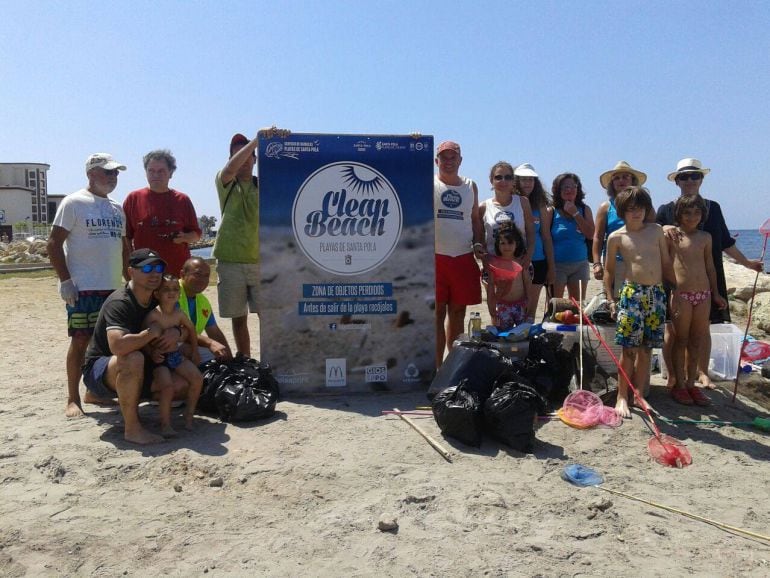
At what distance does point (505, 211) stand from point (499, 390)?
2.33 m

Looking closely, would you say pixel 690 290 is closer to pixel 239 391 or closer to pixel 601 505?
pixel 601 505

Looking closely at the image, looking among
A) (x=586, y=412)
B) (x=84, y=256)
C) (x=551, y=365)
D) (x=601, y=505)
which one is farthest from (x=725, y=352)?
(x=84, y=256)

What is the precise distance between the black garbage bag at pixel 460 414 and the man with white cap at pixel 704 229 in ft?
7.90

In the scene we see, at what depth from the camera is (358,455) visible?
4.50 metres

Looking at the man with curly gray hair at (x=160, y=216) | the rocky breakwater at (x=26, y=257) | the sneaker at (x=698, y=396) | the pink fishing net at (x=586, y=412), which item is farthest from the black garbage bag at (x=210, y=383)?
the rocky breakwater at (x=26, y=257)

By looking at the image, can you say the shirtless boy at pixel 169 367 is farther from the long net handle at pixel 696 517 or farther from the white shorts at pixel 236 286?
the long net handle at pixel 696 517

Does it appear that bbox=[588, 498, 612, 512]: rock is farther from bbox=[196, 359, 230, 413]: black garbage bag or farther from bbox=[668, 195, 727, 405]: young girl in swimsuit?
bbox=[196, 359, 230, 413]: black garbage bag

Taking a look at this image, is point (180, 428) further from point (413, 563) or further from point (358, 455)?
point (413, 563)

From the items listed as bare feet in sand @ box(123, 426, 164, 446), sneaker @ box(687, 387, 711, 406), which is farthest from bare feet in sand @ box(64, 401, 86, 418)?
sneaker @ box(687, 387, 711, 406)

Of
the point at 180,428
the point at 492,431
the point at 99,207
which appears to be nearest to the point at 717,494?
the point at 492,431

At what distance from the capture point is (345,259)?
593 cm

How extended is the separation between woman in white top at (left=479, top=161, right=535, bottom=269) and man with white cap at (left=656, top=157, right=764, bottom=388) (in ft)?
4.22

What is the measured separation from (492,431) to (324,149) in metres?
2.91

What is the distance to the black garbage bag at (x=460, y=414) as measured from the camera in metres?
4.62
